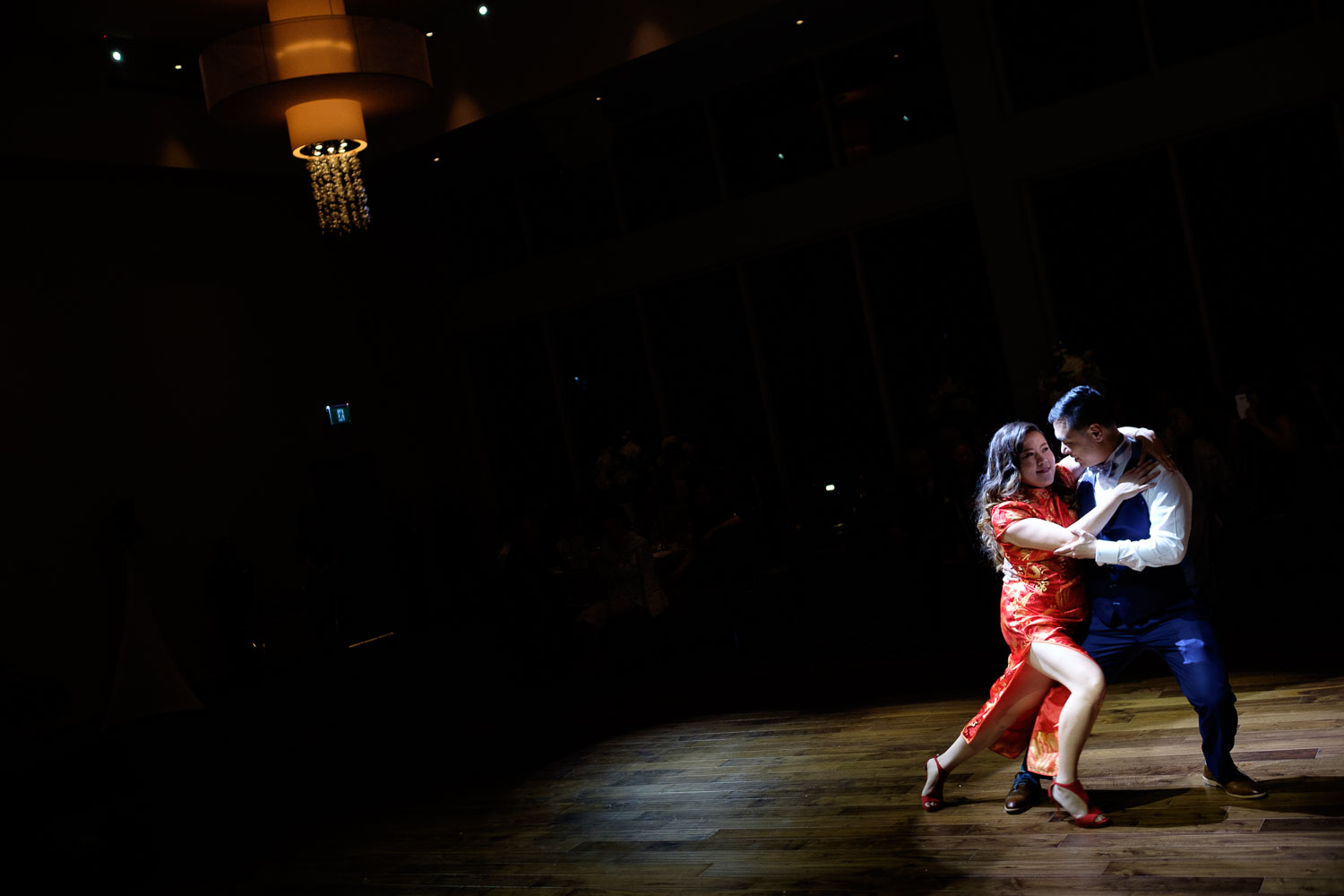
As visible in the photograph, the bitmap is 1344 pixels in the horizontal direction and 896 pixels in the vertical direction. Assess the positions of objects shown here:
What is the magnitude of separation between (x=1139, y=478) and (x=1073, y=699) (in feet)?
2.33

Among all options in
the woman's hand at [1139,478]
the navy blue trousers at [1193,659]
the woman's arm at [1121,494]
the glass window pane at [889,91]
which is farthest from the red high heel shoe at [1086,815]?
the glass window pane at [889,91]

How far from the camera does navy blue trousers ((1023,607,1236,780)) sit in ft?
10.8

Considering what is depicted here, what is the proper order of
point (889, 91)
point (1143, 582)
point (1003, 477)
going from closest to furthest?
point (1143, 582) → point (1003, 477) → point (889, 91)

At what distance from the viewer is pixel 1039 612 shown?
353cm

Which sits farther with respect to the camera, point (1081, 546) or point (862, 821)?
point (862, 821)

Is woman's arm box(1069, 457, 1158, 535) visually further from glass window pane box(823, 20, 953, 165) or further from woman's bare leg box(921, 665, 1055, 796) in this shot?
glass window pane box(823, 20, 953, 165)

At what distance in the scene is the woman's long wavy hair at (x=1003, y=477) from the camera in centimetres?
348

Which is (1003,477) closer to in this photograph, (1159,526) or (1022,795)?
(1159,526)

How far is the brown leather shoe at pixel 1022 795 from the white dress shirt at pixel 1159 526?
35.7 inches

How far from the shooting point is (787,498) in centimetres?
1030

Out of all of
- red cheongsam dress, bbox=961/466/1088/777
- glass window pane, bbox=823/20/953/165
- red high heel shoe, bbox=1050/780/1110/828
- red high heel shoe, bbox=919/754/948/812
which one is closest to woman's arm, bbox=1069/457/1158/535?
red cheongsam dress, bbox=961/466/1088/777

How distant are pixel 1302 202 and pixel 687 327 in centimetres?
538

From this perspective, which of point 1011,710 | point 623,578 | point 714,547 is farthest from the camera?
point 714,547

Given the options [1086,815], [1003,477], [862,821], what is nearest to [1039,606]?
[1003,477]
